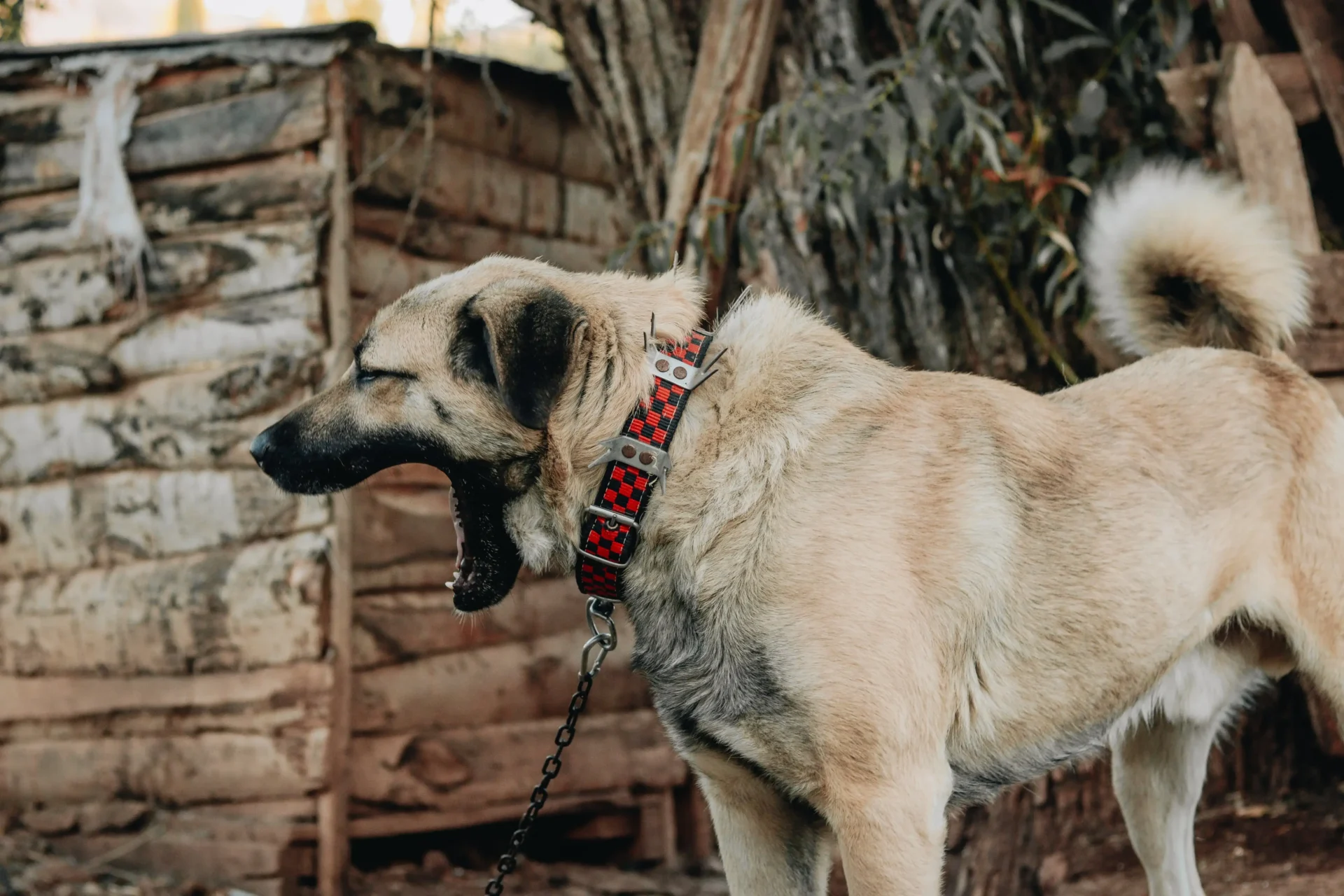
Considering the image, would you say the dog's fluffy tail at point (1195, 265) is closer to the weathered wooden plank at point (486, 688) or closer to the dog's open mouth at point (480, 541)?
the dog's open mouth at point (480, 541)

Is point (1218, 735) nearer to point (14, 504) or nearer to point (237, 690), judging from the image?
point (237, 690)

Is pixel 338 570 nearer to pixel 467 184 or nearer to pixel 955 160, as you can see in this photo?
pixel 467 184

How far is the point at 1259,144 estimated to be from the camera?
4320mm

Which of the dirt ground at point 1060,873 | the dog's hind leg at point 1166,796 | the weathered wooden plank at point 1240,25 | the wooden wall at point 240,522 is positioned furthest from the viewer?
the wooden wall at point 240,522

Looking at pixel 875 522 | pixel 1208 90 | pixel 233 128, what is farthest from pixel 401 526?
pixel 1208 90

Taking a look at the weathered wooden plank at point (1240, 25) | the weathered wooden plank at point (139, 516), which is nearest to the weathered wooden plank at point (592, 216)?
the weathered wooden plank at point (139, 516)

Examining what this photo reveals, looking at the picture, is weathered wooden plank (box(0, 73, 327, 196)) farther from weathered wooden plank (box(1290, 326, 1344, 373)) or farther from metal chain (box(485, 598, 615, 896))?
weathered wooden plank (box(1290, 326, 1344, 373))

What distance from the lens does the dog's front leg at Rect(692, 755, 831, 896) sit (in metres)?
3.11

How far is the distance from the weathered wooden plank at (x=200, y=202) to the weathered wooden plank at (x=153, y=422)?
610mm

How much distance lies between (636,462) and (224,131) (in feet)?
10.8

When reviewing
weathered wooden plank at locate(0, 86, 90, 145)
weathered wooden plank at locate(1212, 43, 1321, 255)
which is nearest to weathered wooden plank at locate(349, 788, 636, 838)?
weathered wooden plank at locate(0, 86, 90, 145)

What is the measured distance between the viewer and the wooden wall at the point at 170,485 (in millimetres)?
5125

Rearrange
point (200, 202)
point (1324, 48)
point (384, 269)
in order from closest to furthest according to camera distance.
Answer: point (1324, 48)
point (200, 202)
point (384, 269)

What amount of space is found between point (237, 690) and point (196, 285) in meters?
1.65
